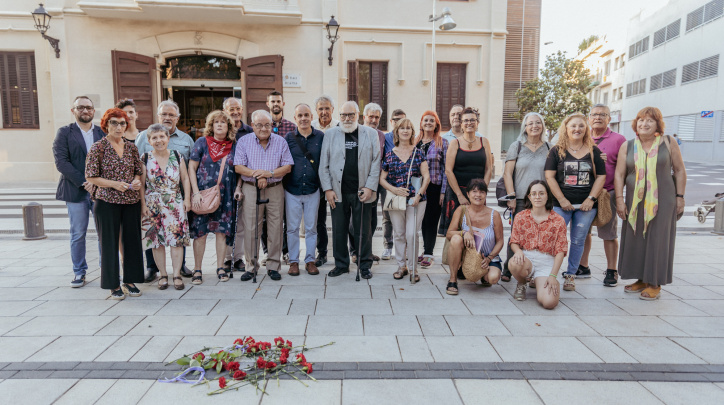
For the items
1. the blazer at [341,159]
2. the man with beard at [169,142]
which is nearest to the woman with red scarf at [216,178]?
the man with beard at [169,142]

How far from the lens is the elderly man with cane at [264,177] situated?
16.9ft

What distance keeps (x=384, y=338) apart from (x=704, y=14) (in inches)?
1308

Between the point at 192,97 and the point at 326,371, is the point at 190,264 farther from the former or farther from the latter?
the point at 192,97

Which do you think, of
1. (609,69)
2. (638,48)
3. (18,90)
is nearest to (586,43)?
(609,69)

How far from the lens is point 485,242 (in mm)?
4980

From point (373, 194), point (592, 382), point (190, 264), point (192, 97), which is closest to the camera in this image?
point (592, 382)

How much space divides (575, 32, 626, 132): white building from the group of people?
39328 mm

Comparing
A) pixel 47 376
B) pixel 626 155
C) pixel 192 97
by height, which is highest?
pixel 192 97

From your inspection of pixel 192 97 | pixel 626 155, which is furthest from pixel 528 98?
pixel 626 155

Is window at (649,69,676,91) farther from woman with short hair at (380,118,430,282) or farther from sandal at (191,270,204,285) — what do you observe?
sandal at (191,270,204,285)

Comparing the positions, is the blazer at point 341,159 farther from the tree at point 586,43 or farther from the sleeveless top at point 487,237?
the tree at point 586,43

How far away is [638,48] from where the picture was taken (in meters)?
37.4

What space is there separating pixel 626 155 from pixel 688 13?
3220 cm

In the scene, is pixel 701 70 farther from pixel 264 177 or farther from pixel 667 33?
pixel 264 177
